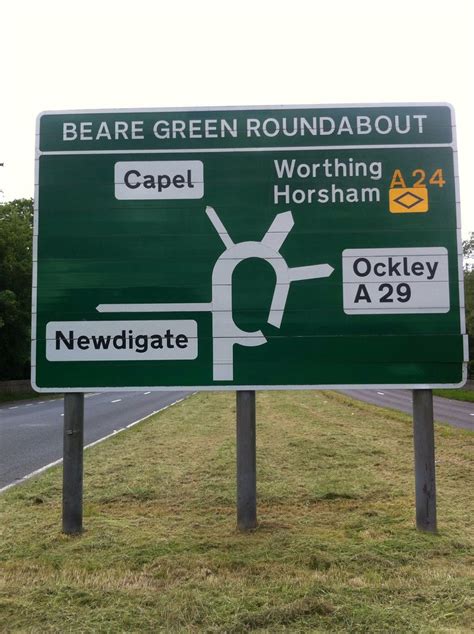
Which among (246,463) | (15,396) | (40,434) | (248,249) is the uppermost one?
(248,249)

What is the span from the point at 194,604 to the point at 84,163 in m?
3.84

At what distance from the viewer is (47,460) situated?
10625mm

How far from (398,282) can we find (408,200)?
0.75 meters

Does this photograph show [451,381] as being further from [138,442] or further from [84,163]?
[138,442]

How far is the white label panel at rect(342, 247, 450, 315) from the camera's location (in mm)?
5566

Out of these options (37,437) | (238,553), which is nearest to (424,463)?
(238,553)

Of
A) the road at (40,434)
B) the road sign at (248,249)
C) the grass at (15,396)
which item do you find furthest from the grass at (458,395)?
the road sign at (248,249)

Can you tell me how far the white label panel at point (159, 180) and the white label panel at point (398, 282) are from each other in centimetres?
163

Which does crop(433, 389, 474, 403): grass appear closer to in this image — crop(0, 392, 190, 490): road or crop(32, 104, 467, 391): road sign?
crop(0, 392, 190, 490): road

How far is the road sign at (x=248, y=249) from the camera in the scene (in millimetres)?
5551

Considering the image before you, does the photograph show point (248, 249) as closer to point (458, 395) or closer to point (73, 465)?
point (73, 465)

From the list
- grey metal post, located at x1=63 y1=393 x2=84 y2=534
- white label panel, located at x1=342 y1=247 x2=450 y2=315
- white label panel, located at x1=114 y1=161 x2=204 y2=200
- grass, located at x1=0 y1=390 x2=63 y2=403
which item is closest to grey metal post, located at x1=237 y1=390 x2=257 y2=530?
white label panel, located at x1=342 y1=247 x2=450 y2=315

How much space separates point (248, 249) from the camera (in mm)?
5621

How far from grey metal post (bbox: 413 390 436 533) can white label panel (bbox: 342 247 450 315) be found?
31.6 inches
